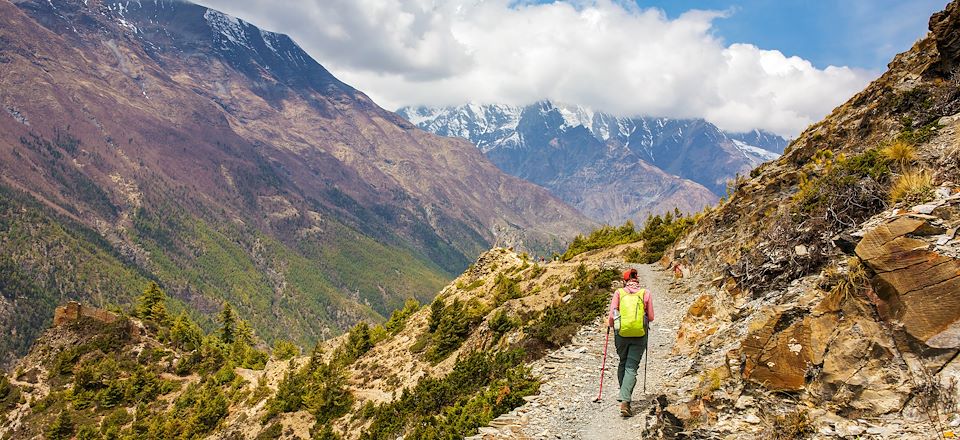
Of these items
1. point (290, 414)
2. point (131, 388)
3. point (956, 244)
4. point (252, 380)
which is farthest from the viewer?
point (131, 388)

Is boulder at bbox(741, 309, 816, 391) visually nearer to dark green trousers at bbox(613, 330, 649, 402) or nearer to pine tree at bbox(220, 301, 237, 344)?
dark green trousers at bbox(613, 330, 649, 402)

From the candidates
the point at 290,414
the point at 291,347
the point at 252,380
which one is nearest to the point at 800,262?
the point at 290,414

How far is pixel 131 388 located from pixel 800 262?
161 feet

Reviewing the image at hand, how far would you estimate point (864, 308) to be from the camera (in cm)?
778

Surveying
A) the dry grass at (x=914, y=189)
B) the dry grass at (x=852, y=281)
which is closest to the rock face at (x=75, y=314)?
the dry grass at (x=852, y=281)

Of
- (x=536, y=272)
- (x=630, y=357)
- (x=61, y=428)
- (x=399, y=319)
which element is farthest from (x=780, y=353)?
(x=61, y=428)

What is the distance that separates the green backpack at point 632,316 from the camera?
1123cm

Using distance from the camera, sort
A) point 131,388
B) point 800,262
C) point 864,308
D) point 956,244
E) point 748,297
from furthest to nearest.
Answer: point 131,388, point 748,297, point 800,262, point 864,308, point 956,244

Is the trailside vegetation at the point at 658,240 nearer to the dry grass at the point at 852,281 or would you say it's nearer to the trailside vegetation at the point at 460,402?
the trailside vegetation at the point at 460,402

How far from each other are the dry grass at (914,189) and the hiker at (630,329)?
16.9ft

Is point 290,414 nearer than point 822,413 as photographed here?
No

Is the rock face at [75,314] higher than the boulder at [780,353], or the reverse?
the boulder at [780,353]

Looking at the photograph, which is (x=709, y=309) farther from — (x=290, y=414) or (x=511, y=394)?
(x=290, y=414)

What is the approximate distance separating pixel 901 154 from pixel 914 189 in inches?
124
